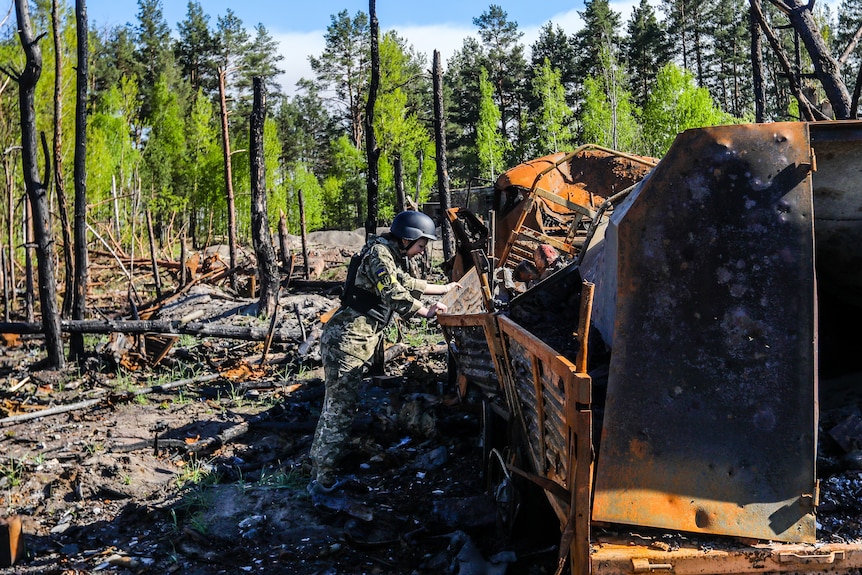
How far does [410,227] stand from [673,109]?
1001 inches

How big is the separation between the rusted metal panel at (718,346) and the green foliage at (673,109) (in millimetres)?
25587

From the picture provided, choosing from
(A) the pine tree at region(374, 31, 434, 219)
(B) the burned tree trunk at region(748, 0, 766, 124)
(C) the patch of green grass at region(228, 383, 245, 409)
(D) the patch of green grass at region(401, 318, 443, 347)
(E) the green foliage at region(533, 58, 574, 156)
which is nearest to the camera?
(C) the patch of green grass at region(228, 383, 245, 409)

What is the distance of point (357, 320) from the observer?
5367mm

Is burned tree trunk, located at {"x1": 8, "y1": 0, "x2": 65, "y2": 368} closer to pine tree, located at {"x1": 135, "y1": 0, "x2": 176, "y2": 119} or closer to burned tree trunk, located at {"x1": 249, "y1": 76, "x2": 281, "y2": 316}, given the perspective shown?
burned tree trunk, located at {"x1": 249, "y1": 76, "x2": 281, "y2": 316}

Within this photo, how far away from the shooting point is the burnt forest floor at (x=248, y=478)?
4.16 metres

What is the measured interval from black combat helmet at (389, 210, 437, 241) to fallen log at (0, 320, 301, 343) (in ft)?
15.6

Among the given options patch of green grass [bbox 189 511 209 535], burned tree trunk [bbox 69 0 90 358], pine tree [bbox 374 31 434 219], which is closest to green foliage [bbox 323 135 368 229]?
pine tree [bbox 374 31 434 219]

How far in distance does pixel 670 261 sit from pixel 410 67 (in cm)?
3942

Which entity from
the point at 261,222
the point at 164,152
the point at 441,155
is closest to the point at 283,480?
the point at 261,222

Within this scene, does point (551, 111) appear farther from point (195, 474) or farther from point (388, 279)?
point (195, 474)

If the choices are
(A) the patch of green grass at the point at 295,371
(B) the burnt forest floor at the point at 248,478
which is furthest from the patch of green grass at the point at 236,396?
(A) the patch of green grass at the point at 295,371

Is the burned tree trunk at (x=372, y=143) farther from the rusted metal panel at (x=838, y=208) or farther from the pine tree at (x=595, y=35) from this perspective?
the pine tree at (x=595, y=35)

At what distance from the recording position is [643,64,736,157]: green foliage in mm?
26812

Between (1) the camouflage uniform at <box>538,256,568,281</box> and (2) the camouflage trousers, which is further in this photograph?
(1) the camouflage uniform at <box>538,256,568,281</box>
